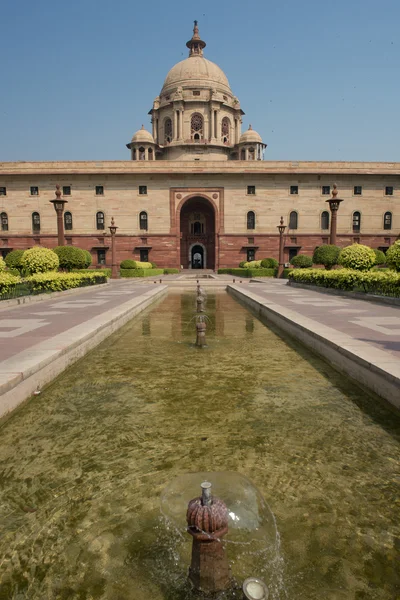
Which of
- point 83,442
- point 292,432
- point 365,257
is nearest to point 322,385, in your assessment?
point 292,432

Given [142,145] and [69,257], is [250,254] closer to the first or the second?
[142,145]

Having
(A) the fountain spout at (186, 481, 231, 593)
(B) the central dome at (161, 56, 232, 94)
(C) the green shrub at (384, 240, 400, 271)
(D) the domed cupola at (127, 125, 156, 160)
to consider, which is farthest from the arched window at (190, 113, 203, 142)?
(A) the fountain spout at (186, 481, 231, 593)

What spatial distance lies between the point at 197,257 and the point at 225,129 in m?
17.6

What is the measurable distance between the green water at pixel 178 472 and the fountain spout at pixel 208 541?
0.28 feet

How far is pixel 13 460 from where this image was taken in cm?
308

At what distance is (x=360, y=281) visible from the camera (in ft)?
45.7

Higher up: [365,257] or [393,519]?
[365,257]

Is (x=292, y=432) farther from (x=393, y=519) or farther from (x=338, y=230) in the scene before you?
(x=338, y=230)

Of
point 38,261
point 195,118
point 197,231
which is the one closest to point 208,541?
point 38,261

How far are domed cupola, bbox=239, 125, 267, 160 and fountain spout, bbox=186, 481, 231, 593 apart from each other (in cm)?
5009

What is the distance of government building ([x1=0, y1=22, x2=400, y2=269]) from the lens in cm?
3672

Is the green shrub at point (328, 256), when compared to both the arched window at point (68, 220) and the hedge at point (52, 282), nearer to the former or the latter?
the hedge at point (52, 282)

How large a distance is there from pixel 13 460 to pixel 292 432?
2.49m

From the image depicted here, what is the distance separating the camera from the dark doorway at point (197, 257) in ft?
157
